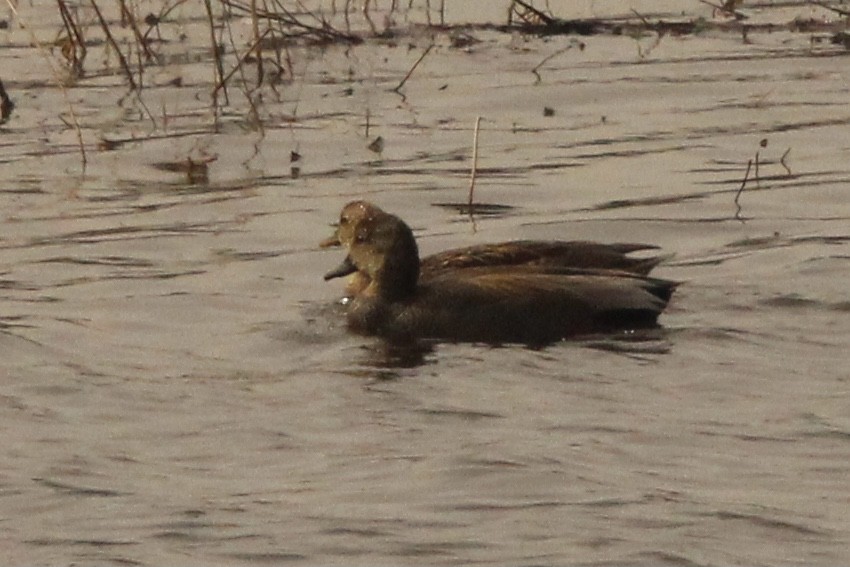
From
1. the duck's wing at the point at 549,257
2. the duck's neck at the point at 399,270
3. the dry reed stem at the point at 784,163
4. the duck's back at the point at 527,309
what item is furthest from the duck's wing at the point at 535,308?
the dry reed stem at the point at 784,163

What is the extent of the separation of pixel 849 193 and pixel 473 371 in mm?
3772

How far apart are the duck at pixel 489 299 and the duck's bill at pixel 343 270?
9 cm

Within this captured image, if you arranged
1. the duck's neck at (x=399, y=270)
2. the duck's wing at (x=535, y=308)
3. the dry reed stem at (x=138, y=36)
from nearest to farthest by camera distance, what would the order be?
1. the duck's wing at (x=535, y=308)
2. the duck's neck at (x=399, y=270)
3. the dry reed stem at (x=138, y=36)

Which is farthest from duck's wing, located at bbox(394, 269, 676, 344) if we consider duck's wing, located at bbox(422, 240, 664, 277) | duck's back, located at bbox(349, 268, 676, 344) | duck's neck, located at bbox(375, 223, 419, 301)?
duck's wing, located at bbox(422, 240, 664, 277)

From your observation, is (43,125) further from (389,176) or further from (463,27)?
(463,27)

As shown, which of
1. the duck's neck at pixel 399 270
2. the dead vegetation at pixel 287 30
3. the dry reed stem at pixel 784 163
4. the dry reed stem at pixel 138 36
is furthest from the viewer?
the dead vegetation at pixel 287 30

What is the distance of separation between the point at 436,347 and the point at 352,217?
94 centimetres

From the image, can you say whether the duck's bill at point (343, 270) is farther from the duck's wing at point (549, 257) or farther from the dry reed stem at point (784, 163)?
the dry reed stem at point (784, 163)

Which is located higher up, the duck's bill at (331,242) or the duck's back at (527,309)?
the duck's bill at (331,242)

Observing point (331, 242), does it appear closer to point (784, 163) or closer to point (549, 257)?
point (549, 257)

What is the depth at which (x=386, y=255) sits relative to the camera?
1039cm

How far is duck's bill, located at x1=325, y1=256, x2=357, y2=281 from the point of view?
10.6 m

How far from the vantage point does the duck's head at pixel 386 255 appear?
10344 mm

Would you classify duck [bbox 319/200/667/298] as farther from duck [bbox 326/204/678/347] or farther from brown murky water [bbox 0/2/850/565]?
brown murky water [bbox 0/2/850/565]
